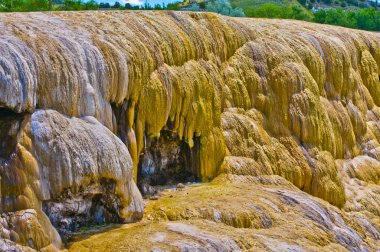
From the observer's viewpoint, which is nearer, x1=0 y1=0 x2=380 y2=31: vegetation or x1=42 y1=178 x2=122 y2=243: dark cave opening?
x1=42 y1=178 x2=122 y2=243: dark cave opening

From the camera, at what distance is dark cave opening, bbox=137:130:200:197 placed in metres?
23.7

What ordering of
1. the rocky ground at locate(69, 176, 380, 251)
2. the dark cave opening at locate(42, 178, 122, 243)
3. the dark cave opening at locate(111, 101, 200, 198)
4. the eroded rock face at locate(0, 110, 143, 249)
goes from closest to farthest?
the eroded rock face at locate(0, 110, 143, 249)
the rocky ground at locate(69, 176, 380, 251)
the dark cave opening at locate(42, 178, 122, 243)
the dark cave opening at locate(111, 101, 200, 198)

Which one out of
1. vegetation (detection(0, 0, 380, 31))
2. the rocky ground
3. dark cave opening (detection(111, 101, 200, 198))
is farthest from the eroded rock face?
vegetation (detection(0, 0, 380, 31))

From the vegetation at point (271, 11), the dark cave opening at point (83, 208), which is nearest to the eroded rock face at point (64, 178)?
the dark cave opening at point (83, 208)

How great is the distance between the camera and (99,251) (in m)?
16.9

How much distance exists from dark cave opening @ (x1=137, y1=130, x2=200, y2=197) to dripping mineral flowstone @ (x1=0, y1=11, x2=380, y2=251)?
0.17 ft

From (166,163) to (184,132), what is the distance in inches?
49.5

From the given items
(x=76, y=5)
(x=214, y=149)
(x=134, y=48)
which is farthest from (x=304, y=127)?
(x=76, y=5)

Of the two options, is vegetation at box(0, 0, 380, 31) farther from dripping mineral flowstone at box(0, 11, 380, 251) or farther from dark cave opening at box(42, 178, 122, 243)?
dark cave opening at box(42, 178, 122, 243)

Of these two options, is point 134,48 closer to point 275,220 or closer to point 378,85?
point 275,220

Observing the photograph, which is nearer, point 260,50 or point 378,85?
point 260,50

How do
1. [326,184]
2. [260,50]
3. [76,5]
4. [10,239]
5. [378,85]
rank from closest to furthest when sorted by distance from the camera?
[10,239] → [326,184] → [260,50] → [378,85] → [76,5]

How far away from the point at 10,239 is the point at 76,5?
127 ft

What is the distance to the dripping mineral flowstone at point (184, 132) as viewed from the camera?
17.4m
